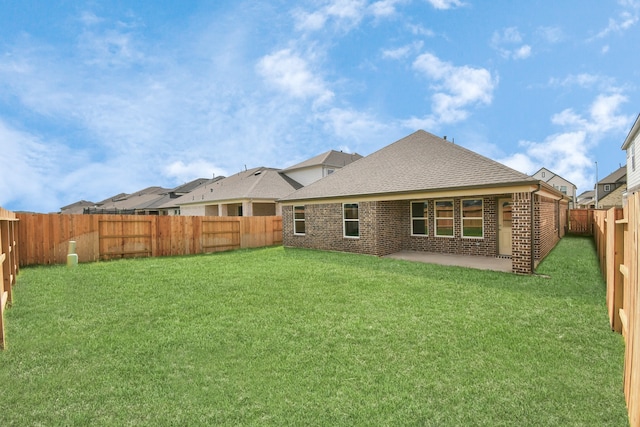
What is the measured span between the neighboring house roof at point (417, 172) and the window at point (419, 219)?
165cm

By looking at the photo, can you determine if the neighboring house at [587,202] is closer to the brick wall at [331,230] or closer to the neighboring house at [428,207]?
the neighboring house at [428,207]

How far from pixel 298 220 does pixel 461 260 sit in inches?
327

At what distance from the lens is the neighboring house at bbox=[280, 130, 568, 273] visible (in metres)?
10.7

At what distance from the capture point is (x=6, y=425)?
317cm

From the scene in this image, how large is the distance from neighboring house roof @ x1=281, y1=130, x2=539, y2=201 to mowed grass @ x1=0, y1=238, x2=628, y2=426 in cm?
392

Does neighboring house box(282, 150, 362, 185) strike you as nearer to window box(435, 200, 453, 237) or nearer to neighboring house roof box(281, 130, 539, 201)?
neighboring house roof box(281, 130, 539, 201)

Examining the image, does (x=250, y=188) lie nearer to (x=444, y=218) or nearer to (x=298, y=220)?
(x=298, y=220)

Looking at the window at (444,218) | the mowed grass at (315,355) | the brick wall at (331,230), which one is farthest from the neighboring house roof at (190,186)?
the mowed grass at (315,355)

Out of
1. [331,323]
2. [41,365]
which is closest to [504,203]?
[331,323]

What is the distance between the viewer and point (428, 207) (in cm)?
1427

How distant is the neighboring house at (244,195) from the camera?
25.0 m

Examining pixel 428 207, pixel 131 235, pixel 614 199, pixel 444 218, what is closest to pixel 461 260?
pixel 444 218

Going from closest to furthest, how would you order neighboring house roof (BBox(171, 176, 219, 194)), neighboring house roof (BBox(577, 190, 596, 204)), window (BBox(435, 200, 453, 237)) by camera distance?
window (BBox(435, 200, 453, 237))
neighboring house roof (BBox(171, 176, 219, 194))
neighboring house roof (BBox(577, 190, 596, 204))

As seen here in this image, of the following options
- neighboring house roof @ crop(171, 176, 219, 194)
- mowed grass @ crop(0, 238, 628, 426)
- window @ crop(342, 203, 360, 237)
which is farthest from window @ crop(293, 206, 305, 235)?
neighboring house roof @ crop(171, 176, 219, 194)
